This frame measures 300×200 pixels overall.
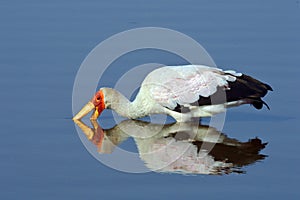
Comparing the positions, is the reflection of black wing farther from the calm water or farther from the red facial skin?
the red facial skin

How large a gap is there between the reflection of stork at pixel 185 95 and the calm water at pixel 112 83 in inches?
9.2

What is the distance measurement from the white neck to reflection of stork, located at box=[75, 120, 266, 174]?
4.0 inches

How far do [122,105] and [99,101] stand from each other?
0.27 metres

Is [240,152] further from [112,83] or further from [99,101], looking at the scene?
[112,83]

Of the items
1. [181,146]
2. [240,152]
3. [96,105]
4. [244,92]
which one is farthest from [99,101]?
[240,152]

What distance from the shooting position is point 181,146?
389 inches

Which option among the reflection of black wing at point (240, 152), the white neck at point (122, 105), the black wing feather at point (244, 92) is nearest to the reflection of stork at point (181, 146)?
the reflection of black wing at point (240, 152)

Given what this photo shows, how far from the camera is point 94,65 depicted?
39.2 feet

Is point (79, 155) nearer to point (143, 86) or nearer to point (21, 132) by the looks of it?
point (21, 132)

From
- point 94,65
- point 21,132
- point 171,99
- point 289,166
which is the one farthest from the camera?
point 94,65

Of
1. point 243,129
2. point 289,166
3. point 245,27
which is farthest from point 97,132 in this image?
point 245,27

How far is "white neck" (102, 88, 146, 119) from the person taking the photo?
10773 millimetres

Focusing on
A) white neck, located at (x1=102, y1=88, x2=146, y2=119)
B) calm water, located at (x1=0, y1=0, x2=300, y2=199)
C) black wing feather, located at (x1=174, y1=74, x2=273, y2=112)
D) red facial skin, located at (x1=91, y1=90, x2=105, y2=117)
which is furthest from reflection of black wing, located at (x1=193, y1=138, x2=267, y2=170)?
red facial skin, located at (x1=91, y1=90, x2=105, y2=117)

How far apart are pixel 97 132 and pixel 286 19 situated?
14.3ft
